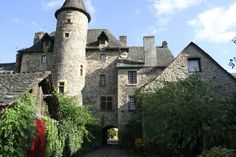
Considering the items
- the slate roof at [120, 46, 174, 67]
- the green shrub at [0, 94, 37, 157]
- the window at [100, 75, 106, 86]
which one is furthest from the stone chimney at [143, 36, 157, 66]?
the green shrub at [0, 94, 37, 157]

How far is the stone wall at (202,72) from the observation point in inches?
840

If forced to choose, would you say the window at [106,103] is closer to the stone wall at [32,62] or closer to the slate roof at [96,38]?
the slate roof at [96,38]

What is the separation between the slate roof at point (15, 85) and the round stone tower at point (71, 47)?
58.0 feet

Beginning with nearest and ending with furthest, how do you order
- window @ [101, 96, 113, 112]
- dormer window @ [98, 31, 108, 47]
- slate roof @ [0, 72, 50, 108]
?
1. slate roof @ [0, 72, 50, 108]
2. window @ [101, 96, 113, 112]
3. dormer window @ [98, 31, 108, 47]

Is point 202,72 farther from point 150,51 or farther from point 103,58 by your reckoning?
point 103,58

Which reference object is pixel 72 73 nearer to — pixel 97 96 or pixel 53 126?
pixel 97 96

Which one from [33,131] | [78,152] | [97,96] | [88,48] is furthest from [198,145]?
[88,48]

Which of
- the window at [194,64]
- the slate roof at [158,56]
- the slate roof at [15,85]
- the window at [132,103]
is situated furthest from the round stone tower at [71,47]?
the slate roof at [15,85]

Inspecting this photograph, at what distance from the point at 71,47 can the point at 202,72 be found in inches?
541

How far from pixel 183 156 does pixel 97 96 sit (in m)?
14.4

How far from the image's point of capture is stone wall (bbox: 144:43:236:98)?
21344 millimetres

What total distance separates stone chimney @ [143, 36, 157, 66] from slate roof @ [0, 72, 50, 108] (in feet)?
63.7

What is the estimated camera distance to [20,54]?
32.3 meters

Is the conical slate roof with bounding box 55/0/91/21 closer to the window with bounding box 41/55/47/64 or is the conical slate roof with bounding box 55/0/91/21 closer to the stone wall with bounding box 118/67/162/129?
the window with bounding box 41/55/47/64
